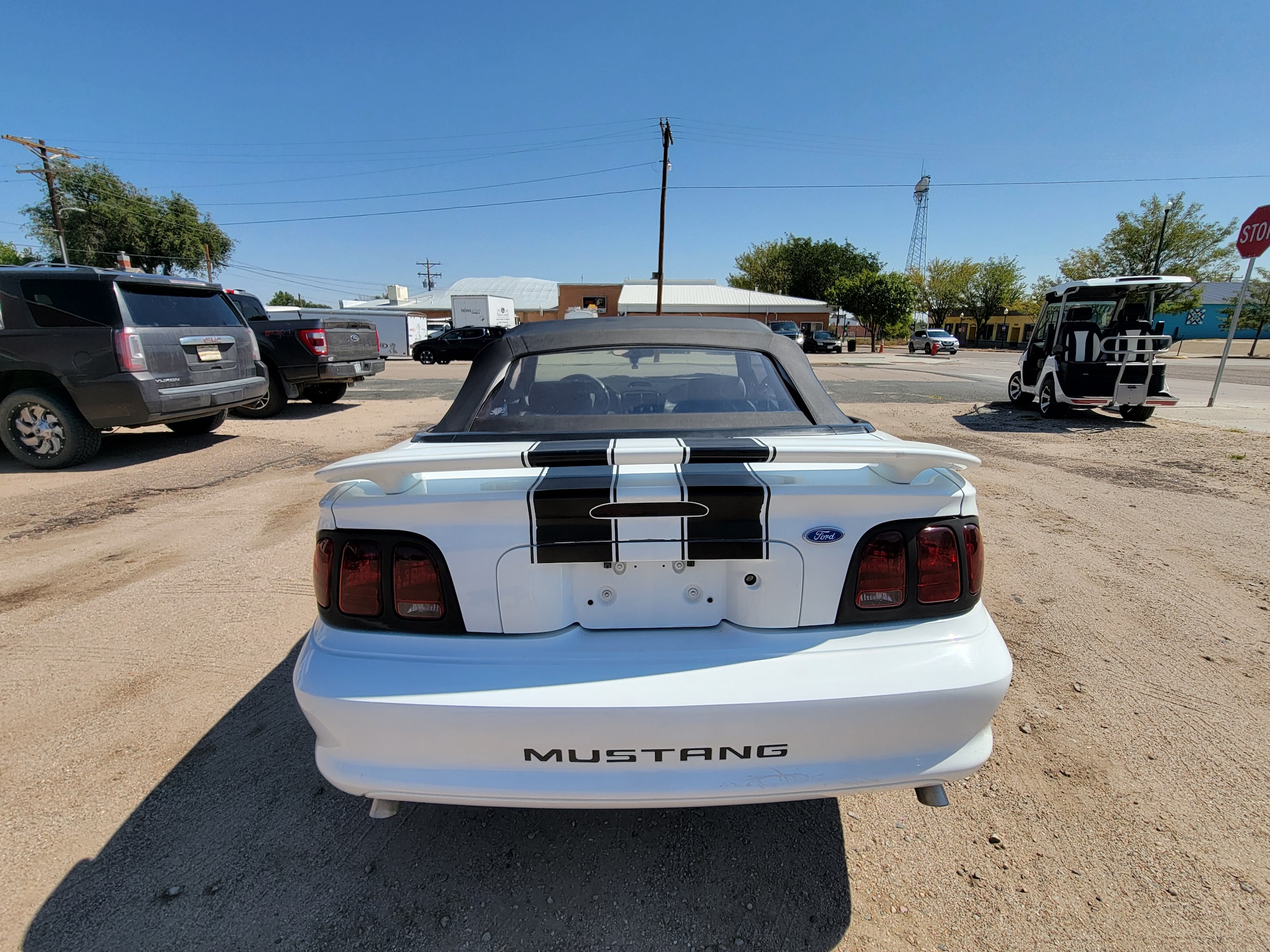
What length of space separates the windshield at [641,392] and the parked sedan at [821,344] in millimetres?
34904

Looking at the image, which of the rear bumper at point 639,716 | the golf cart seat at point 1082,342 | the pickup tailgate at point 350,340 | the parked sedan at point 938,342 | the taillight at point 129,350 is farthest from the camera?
the parked sedan at point 938,342

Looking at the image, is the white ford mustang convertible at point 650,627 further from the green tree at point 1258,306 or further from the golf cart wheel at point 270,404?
the green tree at point 1258,306

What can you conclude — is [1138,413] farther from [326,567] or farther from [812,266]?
[812,266]

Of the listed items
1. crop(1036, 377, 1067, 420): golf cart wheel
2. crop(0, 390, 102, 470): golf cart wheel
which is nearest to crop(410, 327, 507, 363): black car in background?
crop(0, 390, 102, 470): golf cart wheel

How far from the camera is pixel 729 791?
141 centimetres

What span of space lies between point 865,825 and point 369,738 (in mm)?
1580

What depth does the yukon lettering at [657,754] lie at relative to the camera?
139cm

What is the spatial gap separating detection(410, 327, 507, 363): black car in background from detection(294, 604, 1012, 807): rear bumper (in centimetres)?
2612

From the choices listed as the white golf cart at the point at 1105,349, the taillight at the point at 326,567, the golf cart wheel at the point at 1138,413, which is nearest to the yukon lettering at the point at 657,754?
the taillight at the point at 326,567

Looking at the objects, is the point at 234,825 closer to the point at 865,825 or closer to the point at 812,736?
the point at 812,736

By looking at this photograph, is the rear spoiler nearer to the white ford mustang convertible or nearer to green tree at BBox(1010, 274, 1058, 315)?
the white ford mustang convertible

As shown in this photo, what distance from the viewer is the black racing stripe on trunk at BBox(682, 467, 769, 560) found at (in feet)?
4.65

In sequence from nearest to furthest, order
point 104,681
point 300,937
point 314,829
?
1. point 300,937
2. point 314,829
3. point 104,681

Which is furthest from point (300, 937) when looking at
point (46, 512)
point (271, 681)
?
point (46, 512)
